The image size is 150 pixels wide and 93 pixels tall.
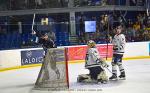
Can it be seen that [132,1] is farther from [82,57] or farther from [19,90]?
[19,90]

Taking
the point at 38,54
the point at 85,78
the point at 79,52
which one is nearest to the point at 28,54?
the point at 38,54

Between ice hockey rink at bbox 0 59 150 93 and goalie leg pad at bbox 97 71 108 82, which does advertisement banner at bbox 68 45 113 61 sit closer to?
ice hockey rink at bbox 0 59 150 93

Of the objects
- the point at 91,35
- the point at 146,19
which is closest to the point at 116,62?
the point at 91,35

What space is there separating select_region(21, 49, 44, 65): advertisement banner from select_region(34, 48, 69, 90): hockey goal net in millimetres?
4982

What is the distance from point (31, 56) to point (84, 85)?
5.43 metres

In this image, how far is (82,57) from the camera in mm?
17047

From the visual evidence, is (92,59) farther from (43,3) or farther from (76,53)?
(43,3)

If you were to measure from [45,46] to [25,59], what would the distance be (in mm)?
3989

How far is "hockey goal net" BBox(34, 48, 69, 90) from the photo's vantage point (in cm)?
1040

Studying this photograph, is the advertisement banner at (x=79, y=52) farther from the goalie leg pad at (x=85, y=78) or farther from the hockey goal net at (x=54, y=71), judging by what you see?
the hockey goal net at (x=54, y=71)

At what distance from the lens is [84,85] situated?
10.8 meters

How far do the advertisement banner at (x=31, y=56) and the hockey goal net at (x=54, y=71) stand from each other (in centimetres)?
498

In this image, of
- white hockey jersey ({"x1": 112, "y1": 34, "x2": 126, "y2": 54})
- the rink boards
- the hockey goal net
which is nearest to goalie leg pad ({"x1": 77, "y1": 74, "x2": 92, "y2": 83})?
the hockey goal net

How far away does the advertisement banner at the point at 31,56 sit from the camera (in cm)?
1560
